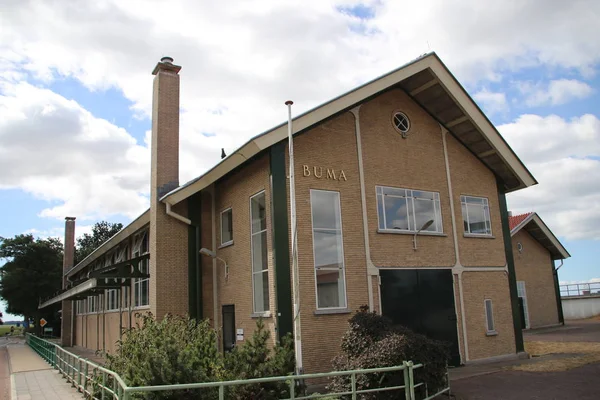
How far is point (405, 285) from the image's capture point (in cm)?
1464

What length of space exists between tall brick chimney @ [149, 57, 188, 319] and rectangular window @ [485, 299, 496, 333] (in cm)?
928

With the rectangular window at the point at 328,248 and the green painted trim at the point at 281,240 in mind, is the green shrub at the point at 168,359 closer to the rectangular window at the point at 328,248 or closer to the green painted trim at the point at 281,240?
the green painted trim at the point at 281,240

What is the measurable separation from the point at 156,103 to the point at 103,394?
30.8 feet

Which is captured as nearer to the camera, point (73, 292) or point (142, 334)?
point (142, 334)

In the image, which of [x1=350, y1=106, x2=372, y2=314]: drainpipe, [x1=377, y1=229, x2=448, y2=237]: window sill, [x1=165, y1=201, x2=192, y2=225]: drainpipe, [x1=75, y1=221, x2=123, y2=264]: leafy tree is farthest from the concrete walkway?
[x1=75, y1=221, x2=123, y2=264]: leafy tree

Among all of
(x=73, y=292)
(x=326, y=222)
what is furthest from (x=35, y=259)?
(x=326, y=222)

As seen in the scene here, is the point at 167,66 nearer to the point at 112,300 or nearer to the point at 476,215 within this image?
the point at 476,215

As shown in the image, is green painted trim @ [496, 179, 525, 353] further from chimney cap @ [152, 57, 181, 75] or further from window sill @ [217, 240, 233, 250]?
chimney cap @ [152, 57, 181, 75]

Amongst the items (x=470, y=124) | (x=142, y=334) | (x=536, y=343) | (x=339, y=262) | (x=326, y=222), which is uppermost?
(x=470, y=124)

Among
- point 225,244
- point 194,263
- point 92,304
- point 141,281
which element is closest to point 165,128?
point 225,244

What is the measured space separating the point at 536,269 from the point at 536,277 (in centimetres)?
44

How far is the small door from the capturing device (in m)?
15.0

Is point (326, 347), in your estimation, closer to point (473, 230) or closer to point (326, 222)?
point (326, 222)

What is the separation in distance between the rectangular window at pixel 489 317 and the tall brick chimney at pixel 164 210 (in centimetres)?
928
